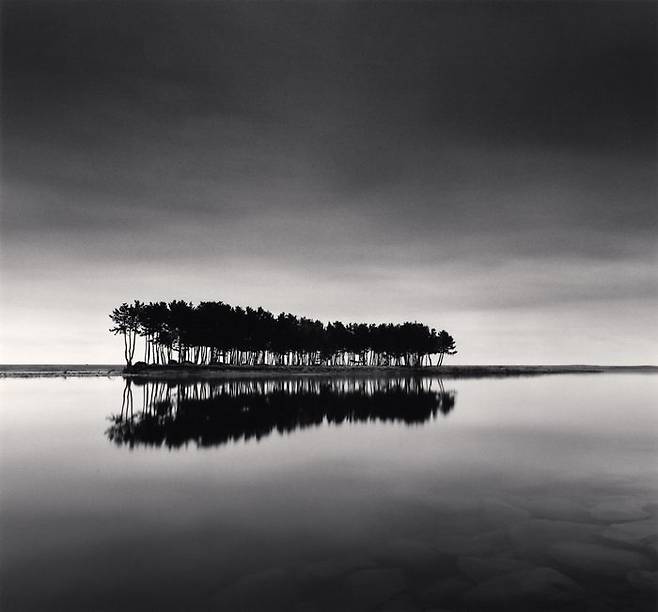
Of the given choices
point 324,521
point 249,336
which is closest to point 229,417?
point 324,521

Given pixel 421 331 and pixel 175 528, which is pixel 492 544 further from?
pixel 421 331

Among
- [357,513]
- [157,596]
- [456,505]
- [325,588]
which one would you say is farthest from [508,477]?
[157,596]

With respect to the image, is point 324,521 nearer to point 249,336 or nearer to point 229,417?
point 229,417

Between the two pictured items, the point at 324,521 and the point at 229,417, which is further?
the point at 229,417

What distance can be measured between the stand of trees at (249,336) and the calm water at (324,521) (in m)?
97.0

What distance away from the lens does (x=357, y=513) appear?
1558 centimetres

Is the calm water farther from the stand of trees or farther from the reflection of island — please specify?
the stand of trees

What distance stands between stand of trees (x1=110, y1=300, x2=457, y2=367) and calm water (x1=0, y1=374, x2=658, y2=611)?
96956mm

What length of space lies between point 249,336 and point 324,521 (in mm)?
130085

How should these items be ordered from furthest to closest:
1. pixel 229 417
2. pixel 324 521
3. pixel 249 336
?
pixel 249 336, pixel 229 417, pixel 324 521

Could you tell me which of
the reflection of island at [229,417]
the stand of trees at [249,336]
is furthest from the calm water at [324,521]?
the stand of trees at [249,336]

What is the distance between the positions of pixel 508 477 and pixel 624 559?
9352 mm

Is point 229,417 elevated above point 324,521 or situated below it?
above

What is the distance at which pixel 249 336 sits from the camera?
143m
